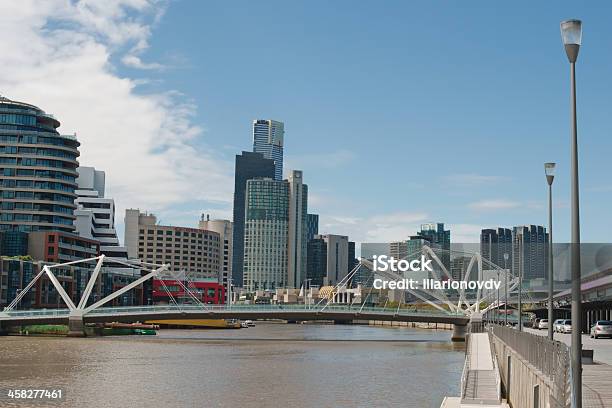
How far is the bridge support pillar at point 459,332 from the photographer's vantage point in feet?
392

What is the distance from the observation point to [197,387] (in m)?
46.7

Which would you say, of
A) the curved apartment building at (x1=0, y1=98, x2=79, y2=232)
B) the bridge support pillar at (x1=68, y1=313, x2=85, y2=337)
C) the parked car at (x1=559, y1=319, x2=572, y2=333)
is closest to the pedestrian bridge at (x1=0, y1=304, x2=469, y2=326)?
the bridge support pillar at (x1=68, y1=313, x2=85, y2=337)

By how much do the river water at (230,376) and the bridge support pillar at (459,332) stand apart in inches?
1396

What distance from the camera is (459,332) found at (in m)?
122

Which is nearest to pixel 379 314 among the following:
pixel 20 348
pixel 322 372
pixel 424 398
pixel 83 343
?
pixel 83 343

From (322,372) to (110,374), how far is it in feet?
46.7

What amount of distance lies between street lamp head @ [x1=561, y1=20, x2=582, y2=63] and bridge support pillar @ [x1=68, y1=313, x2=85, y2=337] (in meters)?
101

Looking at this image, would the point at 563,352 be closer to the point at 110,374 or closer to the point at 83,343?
the point at 110,374

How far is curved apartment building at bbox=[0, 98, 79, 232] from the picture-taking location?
15912cm

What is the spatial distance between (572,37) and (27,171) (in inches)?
6047

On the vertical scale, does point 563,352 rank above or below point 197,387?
above

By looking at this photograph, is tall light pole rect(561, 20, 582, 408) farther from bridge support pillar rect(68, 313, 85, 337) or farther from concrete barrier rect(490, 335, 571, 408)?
bridge support pillar rect(68, 313, 85, 337)

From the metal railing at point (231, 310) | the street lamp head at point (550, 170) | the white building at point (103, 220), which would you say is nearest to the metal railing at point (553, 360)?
the street lamp head at point (550, 170)

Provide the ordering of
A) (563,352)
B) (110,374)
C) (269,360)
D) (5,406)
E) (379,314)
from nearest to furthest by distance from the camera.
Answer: (563,352) → (5,406) → (110,374) → (269,360) → (379,314)
